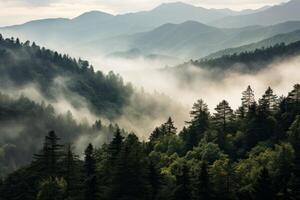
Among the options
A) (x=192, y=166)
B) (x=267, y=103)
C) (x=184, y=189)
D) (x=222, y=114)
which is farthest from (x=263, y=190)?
(x=267, y=103)

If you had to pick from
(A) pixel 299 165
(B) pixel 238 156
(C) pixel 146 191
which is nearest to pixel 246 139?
(B) pixel 238 156

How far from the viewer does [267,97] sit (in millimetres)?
112312

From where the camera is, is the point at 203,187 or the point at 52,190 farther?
the point at 52,190

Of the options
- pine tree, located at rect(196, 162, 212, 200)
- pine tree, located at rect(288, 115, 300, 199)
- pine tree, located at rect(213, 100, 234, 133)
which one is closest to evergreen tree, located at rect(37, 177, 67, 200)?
pine tree, located at rect(196, 162, 212, 200)

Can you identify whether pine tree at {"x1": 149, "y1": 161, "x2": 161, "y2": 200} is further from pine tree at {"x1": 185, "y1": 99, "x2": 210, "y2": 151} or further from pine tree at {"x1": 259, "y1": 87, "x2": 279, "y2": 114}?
pine tree at {"x1": 259, "y1": 87, "x2": 279, "y2": 114}

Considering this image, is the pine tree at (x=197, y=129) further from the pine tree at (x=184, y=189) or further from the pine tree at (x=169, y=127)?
the pine tree at (x=184, y=189)

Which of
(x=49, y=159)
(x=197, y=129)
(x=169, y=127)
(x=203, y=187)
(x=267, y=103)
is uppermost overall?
(x=267, y=103)

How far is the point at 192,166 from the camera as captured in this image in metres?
83.3

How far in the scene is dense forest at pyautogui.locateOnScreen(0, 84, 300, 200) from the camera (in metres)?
64.1

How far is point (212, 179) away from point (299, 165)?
54.6 feet

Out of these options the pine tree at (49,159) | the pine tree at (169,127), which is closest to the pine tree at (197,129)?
the pine tree at (169,127)

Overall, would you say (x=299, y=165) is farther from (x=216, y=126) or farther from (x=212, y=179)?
(x=216, y=126)

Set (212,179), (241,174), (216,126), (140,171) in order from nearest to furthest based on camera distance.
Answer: (140,171)
(212,179)
(241,174)
(216,126)

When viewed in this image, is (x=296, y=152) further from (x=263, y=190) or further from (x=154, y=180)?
(x=154, y=180)
